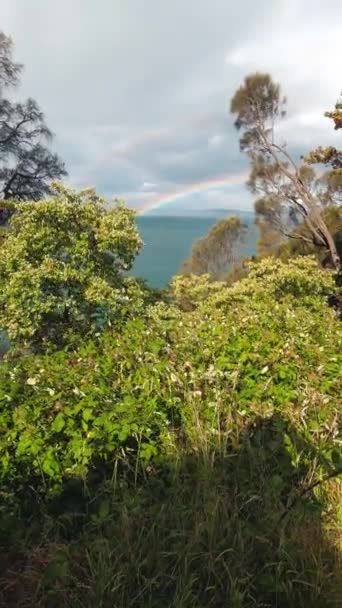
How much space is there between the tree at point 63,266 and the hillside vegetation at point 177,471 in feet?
18.2

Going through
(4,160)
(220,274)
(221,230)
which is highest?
(4,160)

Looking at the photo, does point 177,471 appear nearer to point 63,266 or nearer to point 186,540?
point 186,540

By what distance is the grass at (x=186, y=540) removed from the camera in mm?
2086

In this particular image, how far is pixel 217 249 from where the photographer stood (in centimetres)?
4444

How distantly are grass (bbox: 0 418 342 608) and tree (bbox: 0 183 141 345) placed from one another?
6.93 metres

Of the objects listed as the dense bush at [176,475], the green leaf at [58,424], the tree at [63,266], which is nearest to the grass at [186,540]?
the dense bush at [176,475]

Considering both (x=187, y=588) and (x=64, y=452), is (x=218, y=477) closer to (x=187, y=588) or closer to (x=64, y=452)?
(x=187, y=588)

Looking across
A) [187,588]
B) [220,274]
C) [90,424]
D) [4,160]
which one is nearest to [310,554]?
[187,588]

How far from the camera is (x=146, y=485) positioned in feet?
9.04

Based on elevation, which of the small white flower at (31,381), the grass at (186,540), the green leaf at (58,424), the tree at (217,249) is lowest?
the grass at (186,540)

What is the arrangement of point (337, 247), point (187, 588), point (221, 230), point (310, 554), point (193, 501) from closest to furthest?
point (187, 588) < point (310, 554) < point (193, 501) < point (337, 247) < point (221, 230)

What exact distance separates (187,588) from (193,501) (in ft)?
1.82

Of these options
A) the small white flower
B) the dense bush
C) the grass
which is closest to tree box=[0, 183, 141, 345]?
the dense bush

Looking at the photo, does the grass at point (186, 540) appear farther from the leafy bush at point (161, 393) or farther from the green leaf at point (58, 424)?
the green leaf at point (58, 424)
